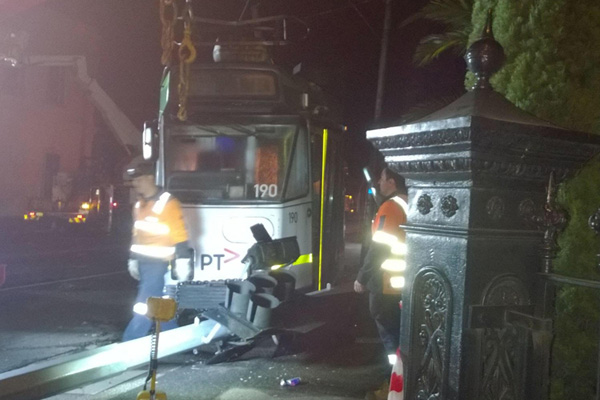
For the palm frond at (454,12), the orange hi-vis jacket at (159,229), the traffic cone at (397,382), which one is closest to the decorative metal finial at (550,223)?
the traffic cone at (397,382)

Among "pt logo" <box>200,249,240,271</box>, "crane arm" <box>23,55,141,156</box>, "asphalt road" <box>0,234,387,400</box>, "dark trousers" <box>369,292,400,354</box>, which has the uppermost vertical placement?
"crane arm" <box>23,55,141,156</box>

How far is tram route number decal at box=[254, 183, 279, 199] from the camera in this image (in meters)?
7.68

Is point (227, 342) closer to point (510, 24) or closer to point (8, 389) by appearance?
point (8, 389)

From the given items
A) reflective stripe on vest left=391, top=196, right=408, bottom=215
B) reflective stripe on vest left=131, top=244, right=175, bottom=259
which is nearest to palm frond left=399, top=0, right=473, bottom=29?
reflective stripe on vest left=391, top=196, right=408, bottom=215

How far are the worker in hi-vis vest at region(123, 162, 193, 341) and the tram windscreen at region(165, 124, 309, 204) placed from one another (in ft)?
3.40

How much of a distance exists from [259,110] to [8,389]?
469 centimetres

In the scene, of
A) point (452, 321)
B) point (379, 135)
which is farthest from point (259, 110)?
point (452, 321)

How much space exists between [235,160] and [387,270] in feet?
10.0

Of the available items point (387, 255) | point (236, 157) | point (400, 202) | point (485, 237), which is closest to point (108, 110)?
point (236, 157)

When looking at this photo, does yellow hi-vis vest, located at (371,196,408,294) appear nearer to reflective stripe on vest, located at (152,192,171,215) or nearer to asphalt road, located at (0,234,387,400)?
asphalt road, located at (0,234,387,400)

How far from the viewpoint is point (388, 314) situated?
5488mm

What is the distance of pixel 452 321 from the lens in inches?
98.0

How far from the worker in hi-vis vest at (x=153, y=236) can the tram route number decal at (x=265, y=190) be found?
1282 millimetres

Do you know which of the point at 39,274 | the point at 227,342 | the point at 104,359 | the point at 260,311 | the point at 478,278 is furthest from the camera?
the point at 39,274
